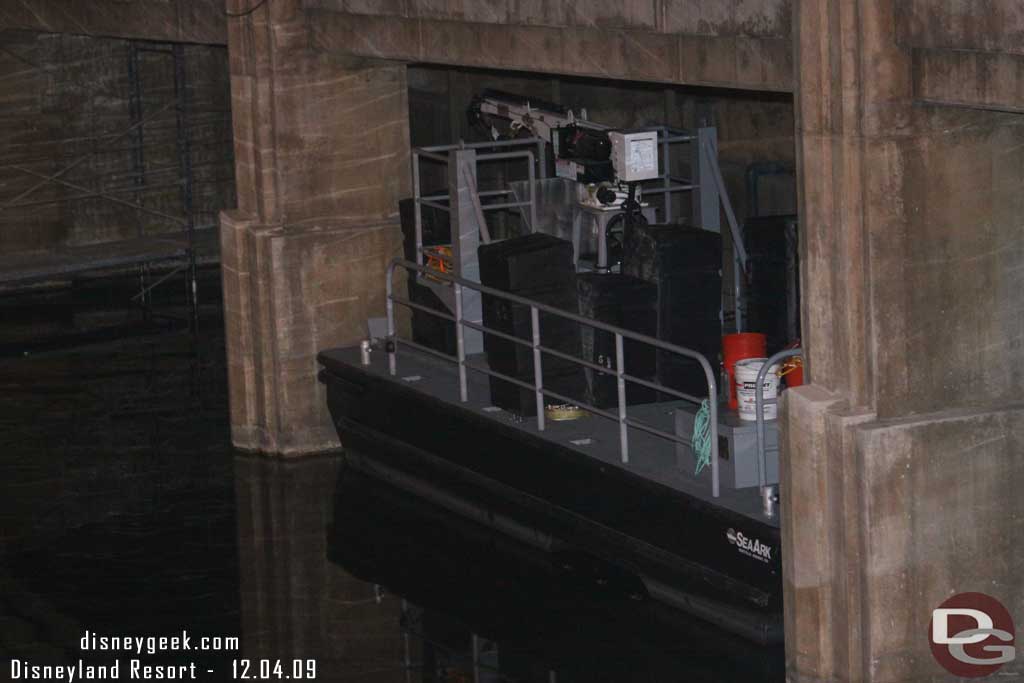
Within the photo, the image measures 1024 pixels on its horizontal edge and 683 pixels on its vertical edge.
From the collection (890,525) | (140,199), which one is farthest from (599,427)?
(140,199)

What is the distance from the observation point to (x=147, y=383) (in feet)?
64.5

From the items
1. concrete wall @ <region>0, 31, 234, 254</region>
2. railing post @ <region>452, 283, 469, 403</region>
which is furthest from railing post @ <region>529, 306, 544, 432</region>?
concrete wall @ <region>0, 31, 234, 254</region>

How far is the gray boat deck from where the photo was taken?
12312 mm

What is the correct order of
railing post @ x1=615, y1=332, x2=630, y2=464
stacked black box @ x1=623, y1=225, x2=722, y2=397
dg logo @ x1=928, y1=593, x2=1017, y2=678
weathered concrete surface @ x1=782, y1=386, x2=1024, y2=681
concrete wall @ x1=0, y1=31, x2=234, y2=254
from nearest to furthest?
weathered concrete surface @ x1=782, y1=386, x2=1024, y2=681, dg logo @ x1=928, y1=593, x2=1017, y2=678, railing post @ x1=615, y1=332, x2=630, y2=464, stacked black box @ x1=623, y1=225, x2=722, y2=397, concrete wall @ x1=0, y1=31, x2=234, y2=254

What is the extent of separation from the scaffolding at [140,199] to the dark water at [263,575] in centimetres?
396

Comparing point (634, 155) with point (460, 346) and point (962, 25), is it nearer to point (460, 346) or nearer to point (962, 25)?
point (460, 346)

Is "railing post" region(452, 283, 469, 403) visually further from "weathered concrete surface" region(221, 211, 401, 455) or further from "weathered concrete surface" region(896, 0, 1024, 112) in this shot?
"weathered concrete surface" region(896, 0, 1024, 112)

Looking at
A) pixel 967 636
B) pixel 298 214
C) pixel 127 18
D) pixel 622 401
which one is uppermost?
pixel 127 18

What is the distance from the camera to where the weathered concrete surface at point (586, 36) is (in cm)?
1181

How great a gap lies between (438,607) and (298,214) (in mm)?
4532

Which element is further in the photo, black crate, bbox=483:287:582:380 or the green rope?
black crate, bbox=483:287:582:380

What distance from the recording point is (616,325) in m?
14.4

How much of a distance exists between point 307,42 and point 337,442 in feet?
10.8

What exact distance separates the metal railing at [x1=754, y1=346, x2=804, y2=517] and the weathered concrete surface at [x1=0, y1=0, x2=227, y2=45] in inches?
281
